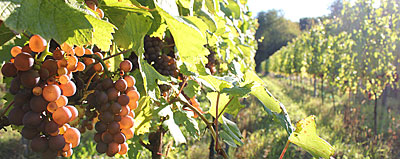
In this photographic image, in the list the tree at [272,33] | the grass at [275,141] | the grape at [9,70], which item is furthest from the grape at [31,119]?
the tree at [272,33]

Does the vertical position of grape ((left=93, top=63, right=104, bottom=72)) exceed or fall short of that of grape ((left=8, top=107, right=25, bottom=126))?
it exceeds it

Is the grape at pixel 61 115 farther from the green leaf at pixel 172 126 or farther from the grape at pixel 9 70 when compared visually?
the green leaf at pixel 172 126

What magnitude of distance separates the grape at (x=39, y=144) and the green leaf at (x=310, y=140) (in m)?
0.70

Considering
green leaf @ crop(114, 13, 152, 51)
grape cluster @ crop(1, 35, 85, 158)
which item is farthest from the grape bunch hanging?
green leaf @ crop(114, 13, 152, 51)

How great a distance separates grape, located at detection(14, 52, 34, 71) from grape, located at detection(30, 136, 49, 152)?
0.15 m

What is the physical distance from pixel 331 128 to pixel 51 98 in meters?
8.52

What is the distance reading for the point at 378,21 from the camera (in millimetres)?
8875

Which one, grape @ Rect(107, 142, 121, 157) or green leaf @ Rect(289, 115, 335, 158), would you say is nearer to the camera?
grape @ Rect(107, 142, 121, 157)

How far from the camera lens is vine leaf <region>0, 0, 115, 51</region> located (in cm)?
45

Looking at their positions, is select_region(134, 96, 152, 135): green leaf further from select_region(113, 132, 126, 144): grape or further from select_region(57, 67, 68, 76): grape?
select_region(57, 67, 68, 76): grape

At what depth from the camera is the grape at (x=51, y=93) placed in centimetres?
60

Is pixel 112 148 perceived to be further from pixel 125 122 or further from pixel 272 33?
pixel 272 33

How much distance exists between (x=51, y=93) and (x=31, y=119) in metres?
0.06

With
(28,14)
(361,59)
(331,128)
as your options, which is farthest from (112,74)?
(361,59)
